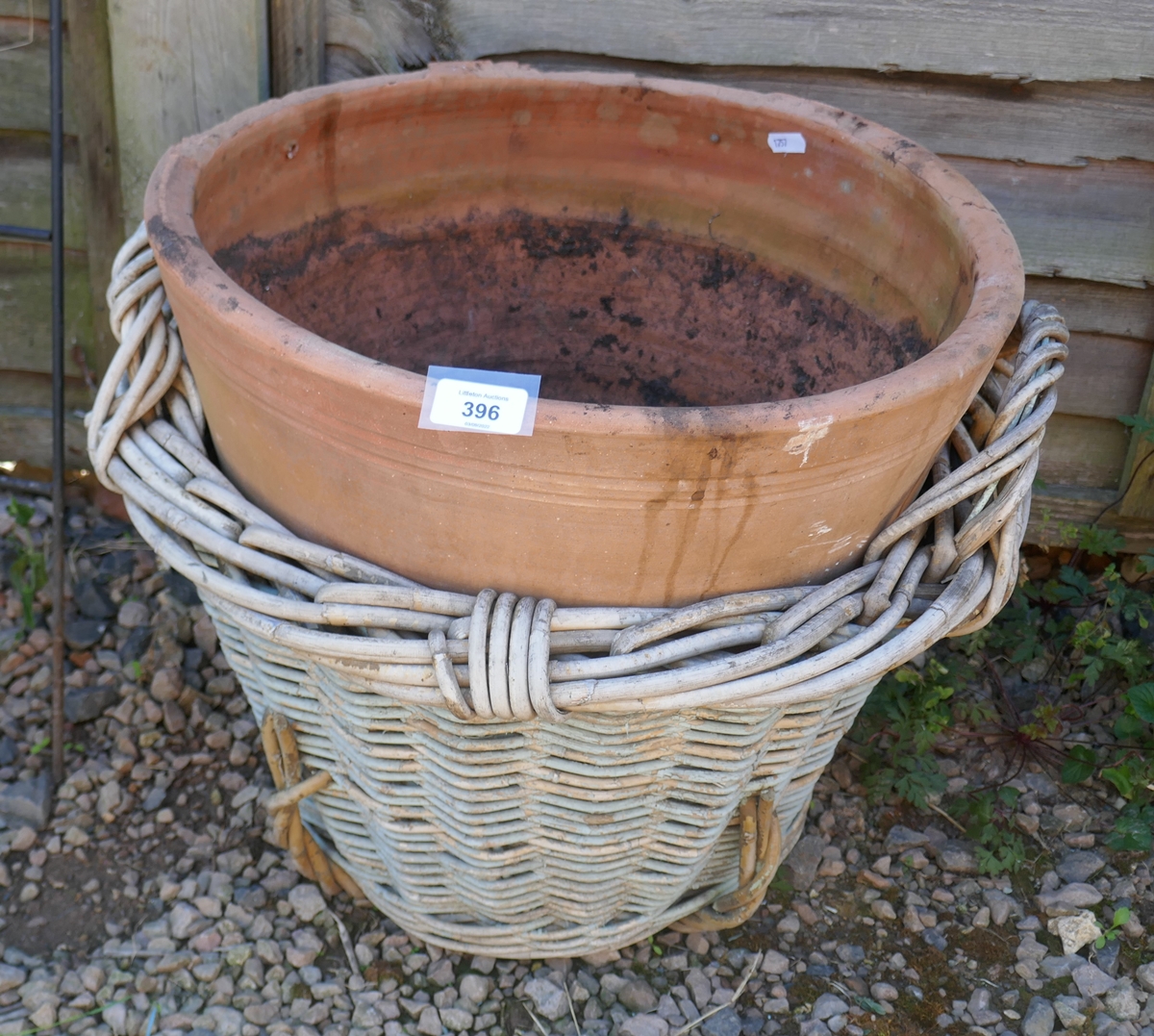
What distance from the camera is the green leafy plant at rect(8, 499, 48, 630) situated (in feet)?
5.17

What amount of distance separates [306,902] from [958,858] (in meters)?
0.79

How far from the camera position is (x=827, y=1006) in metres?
1.23

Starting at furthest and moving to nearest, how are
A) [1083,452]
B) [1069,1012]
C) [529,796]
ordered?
1. [1083,452]
2. [1069,1012]
3. [529,796]

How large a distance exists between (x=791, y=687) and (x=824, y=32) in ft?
3.05

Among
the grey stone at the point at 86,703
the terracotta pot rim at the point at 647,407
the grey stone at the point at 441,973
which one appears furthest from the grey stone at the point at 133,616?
the terracotta pot rim at the point at 647,407

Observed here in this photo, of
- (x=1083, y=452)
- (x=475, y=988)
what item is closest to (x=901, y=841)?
(x=475, y=988)

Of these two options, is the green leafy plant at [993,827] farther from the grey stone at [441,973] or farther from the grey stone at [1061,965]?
the grey stone at [441,973]

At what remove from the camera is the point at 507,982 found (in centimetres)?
123

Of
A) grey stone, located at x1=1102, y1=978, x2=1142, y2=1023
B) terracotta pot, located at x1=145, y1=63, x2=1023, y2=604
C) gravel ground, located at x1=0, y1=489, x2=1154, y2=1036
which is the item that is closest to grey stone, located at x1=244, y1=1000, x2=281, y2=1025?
gravel ground, located at x1=0, y1=489, x2=1154, y2=1036

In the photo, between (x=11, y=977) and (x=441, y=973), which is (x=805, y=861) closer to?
(x=441, y=973)

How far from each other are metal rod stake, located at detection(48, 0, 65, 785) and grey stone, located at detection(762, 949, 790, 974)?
890mm

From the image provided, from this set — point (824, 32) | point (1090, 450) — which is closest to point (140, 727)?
point (824, 32)

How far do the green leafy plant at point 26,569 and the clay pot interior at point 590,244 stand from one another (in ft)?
2.07

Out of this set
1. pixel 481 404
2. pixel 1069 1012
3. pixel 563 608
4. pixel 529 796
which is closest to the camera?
pixel 481 404
